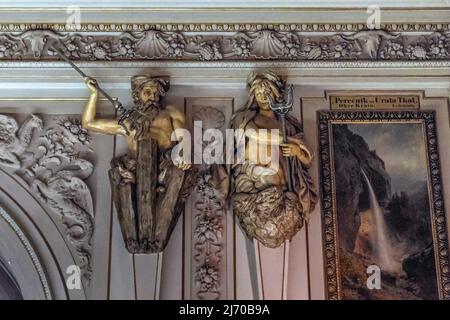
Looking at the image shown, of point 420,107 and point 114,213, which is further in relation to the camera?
point 420,107

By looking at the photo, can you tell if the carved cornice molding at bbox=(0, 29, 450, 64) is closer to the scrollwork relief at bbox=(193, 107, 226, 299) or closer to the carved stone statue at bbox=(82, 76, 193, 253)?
the carved stone statue at bbox=(82, 76, 193, 253)

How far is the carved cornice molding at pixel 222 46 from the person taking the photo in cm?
496

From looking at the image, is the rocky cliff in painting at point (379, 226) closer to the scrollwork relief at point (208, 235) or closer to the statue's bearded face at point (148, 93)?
the scrollwork relief at point (208, 235)

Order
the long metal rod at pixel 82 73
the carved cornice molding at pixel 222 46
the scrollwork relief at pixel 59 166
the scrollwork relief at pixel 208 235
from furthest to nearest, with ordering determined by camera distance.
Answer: the carved cornice molding at pixel 222 46 → the long metal rod at pixel 82 73 → the scrollwork relief at pixel 59 166 → the scrollwork relief at pixel 208 235

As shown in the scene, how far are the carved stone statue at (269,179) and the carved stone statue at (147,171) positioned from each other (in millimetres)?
385

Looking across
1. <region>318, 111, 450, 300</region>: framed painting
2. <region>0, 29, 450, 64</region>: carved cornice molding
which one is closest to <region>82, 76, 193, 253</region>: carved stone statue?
<region>0, 29, 450, 64</region>: carved cornice molding

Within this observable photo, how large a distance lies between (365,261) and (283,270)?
536 millimetres

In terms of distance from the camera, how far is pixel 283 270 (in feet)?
14.7

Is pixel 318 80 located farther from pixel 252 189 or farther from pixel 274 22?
pixel 252 189

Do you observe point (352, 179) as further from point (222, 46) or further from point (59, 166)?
point (59, 166)

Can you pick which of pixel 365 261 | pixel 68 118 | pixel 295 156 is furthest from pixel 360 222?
pixel 68 118

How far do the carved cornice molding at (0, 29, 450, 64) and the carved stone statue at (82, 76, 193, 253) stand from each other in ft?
0.93

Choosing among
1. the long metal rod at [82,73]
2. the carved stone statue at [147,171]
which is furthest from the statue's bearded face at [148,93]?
the long metal rod at [82,73]

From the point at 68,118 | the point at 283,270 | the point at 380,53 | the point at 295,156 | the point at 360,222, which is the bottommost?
the point at 283,270
